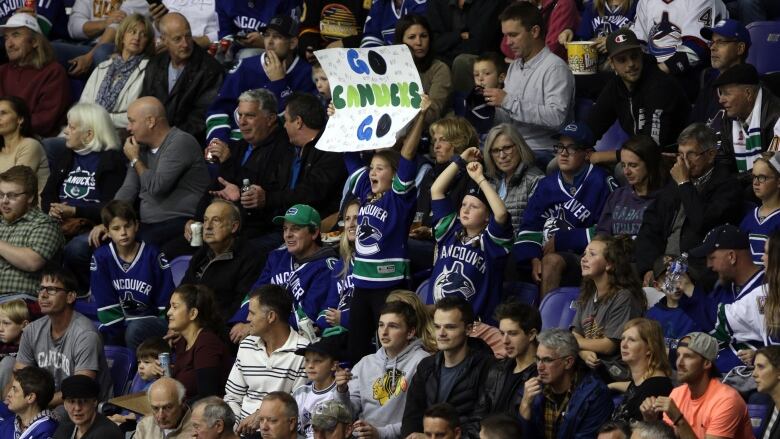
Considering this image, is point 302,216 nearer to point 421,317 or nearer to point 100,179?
point 421,317

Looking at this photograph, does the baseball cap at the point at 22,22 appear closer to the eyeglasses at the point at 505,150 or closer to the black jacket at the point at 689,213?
the eyeglasses at the point at 505,150

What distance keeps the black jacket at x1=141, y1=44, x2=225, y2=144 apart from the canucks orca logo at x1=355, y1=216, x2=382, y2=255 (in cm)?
299

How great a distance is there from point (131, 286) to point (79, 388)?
4.41ft

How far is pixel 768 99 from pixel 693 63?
131 centimetres

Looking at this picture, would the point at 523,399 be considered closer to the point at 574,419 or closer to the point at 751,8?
the point at 574,419

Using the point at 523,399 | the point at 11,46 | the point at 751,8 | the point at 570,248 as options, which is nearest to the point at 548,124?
the point at 570,248

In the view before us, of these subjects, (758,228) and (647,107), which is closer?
(758,228)

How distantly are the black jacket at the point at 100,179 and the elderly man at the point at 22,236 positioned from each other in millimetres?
427

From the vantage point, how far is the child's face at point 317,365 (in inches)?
351

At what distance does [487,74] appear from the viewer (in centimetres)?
1085

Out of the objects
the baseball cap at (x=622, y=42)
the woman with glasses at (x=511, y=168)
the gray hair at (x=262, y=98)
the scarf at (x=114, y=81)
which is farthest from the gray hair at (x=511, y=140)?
the scarf at (x=114, y=81)

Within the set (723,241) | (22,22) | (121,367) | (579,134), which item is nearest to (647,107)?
(579,134)

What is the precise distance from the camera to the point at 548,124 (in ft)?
34.9

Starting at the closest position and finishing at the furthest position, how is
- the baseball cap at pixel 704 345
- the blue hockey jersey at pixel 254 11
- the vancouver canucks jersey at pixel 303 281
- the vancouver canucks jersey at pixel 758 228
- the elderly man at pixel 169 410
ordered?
the baseball cap at pixel 704 345 < the vancouver canucks jersey at pixel 758 228 < the elderly man at pixel 169 410 < the vancouver canucks jersey at pixel 303 281 < the blue hockey jersey at pixel 254 11
